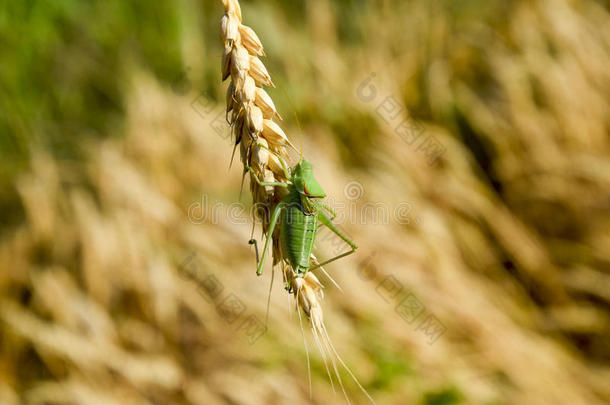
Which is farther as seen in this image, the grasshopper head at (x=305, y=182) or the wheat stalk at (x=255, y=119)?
the grasshopper head at (x=305, y=182)

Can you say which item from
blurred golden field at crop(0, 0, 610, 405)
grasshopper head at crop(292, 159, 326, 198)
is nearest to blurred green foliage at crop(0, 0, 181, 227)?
blurred golden field at crop(0, 0, 610, 405)

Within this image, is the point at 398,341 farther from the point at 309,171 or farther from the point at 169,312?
the point at 309,171

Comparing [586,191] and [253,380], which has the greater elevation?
[586,191]

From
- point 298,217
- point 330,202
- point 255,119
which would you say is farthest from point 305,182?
point 330,202

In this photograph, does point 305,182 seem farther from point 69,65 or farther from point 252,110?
point 69,65

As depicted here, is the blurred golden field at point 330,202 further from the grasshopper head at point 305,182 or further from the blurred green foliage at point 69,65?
the grasshopper head at point 305,182

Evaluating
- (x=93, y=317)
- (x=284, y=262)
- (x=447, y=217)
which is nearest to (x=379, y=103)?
(x=447, y=217)

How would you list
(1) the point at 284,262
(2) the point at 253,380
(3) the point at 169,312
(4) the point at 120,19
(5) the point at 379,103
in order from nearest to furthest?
(1) the point at 284,262 < (2) the point at 253,380 < (3) the point at 169,312 < (4) the point at 120,19 < (5) the point at 379,103

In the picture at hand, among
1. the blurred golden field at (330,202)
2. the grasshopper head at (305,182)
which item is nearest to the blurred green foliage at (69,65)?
the blurred golden field at (330,202)
